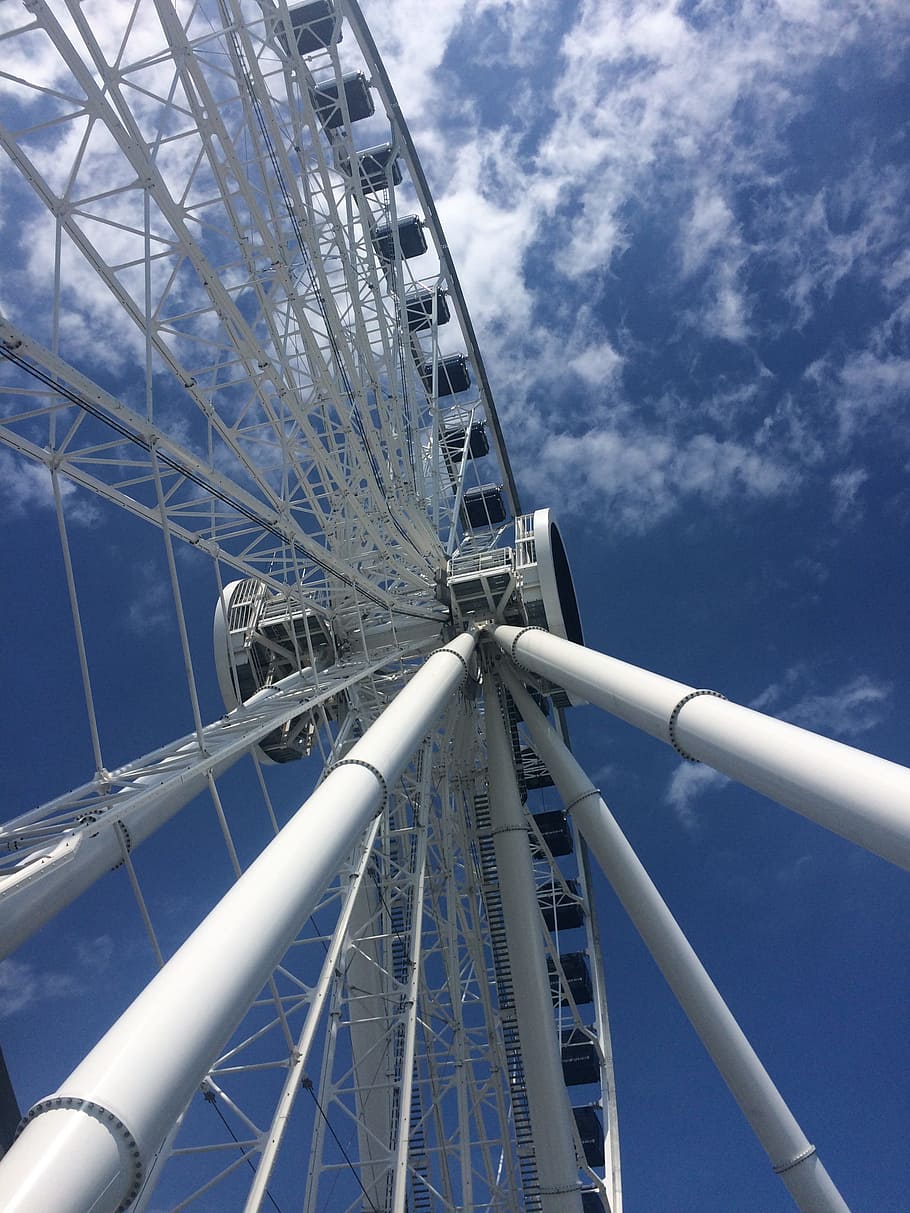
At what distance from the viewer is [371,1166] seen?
51.5ft

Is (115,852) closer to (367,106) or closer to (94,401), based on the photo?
(94,401)

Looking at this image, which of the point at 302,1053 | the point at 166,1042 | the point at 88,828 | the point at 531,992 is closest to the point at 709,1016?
the point at 531,992

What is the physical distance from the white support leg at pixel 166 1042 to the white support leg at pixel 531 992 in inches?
365

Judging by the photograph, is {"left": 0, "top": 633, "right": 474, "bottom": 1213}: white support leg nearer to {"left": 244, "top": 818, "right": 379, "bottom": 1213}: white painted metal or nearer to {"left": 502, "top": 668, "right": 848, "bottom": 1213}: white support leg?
{"left": 244, "top": 818, "right": 379, "bottom": 1213}: white painted metal

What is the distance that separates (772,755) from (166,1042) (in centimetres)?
569

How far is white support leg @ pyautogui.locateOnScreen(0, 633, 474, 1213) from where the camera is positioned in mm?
4043

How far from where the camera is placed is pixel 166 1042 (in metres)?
4.81

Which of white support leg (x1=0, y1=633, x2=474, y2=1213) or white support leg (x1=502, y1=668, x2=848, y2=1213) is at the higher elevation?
white support leg (x1=0, y1=633, x2=474, y2=1213)

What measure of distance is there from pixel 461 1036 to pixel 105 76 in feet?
56.1

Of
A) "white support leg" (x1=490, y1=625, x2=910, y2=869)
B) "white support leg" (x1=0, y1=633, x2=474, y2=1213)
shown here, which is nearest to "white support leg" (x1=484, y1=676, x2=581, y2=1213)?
"white support leg" (x1=490, y1=625, x2=910, y2=869)

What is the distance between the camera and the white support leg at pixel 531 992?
46.3 ft

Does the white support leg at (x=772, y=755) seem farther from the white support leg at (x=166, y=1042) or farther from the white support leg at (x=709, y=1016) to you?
the white support leg at (x=709, y=1016)

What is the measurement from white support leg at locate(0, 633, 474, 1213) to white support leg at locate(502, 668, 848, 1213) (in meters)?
8.33

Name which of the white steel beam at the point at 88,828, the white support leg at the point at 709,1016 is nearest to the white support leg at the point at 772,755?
the white support leg at the point at 709,1016
